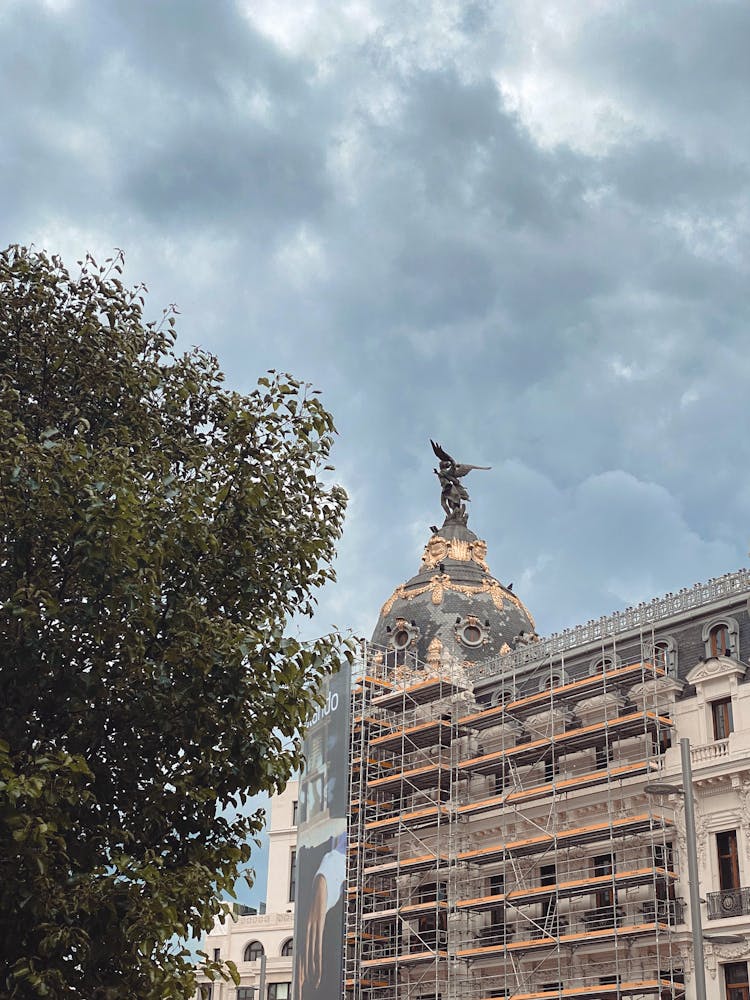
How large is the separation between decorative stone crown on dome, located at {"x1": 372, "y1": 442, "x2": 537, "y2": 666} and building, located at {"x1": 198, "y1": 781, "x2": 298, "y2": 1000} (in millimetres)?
10411

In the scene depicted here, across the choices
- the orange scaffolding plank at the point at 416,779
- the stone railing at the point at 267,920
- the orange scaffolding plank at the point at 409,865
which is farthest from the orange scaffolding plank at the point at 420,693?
the stone railing at the point at 267,920

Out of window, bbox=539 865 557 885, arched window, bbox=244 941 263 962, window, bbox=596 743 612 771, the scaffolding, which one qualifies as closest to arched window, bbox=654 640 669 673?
the scaffolding

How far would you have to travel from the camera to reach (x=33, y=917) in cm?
1458

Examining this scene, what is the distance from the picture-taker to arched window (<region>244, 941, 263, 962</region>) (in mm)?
64188

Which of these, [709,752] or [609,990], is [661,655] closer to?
[709,752]

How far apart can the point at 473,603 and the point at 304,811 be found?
45.0 ft

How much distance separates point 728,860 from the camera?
43.0 meters

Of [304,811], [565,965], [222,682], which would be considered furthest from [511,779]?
[222,682]

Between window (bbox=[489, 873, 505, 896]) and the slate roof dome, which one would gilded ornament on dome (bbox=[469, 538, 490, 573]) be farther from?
window (bbox=[489, 873, 505, 896])

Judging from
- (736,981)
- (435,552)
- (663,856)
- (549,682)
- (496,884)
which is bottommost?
(736,981)

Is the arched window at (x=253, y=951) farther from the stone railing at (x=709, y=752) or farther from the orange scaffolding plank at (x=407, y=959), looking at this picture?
the stone railing at (x=709, y=752)

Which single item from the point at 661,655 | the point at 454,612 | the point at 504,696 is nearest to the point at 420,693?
the point at 504,696

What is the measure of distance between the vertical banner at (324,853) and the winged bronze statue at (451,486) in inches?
587

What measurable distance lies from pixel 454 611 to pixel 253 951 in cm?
1970
